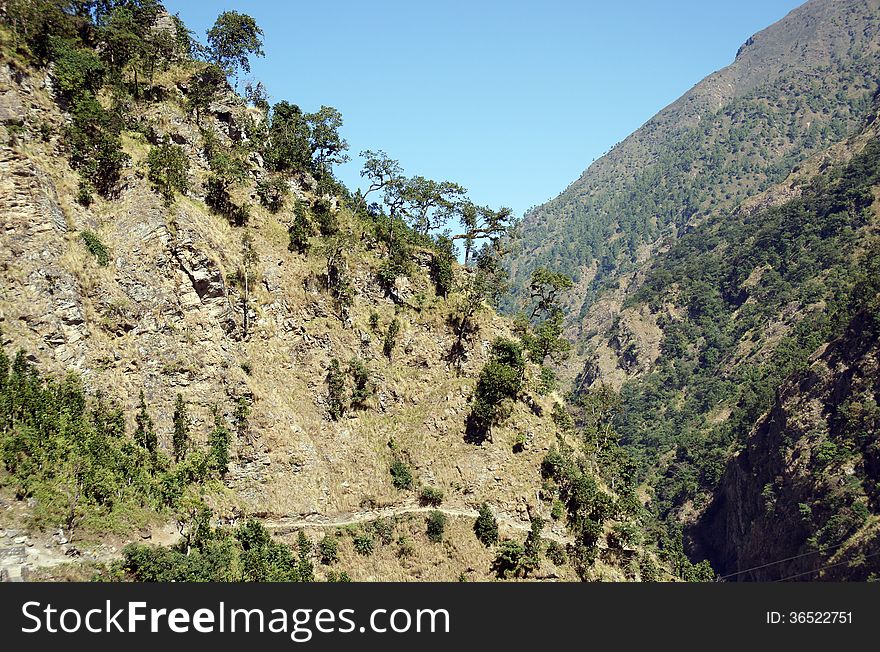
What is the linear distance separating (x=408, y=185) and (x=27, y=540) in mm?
51059

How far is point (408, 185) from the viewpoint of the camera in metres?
73.4

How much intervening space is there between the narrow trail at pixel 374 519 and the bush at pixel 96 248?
24.7m

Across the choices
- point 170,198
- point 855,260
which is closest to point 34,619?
point 170,198

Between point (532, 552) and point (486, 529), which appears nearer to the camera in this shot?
point (532, 552)

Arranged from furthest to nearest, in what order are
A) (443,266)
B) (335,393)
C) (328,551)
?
(443,266), (335,393), (328,551)

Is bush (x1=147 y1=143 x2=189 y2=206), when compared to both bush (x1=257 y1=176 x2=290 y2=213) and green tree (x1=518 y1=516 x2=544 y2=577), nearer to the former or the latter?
bush (x1=257 y1=176 x2=290 y2=213)

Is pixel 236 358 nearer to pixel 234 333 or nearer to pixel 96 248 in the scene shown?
pixel 234 333

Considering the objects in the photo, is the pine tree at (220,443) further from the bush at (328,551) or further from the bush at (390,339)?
the bush at (390,339)

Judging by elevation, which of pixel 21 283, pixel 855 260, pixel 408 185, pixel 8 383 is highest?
pixel 855 260

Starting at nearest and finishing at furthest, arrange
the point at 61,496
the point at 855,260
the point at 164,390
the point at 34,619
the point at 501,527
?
1. the point at 34,619
2. the point at 61,496
3. the point at 164,390
4. the point at 501,527
5. the point at 855,260

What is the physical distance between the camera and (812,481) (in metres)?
90.6

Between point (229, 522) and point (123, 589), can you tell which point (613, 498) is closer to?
point (229, 522)

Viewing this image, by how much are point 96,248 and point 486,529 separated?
4074 centimetres

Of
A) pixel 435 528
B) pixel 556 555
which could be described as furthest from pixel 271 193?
pixel 556 555
